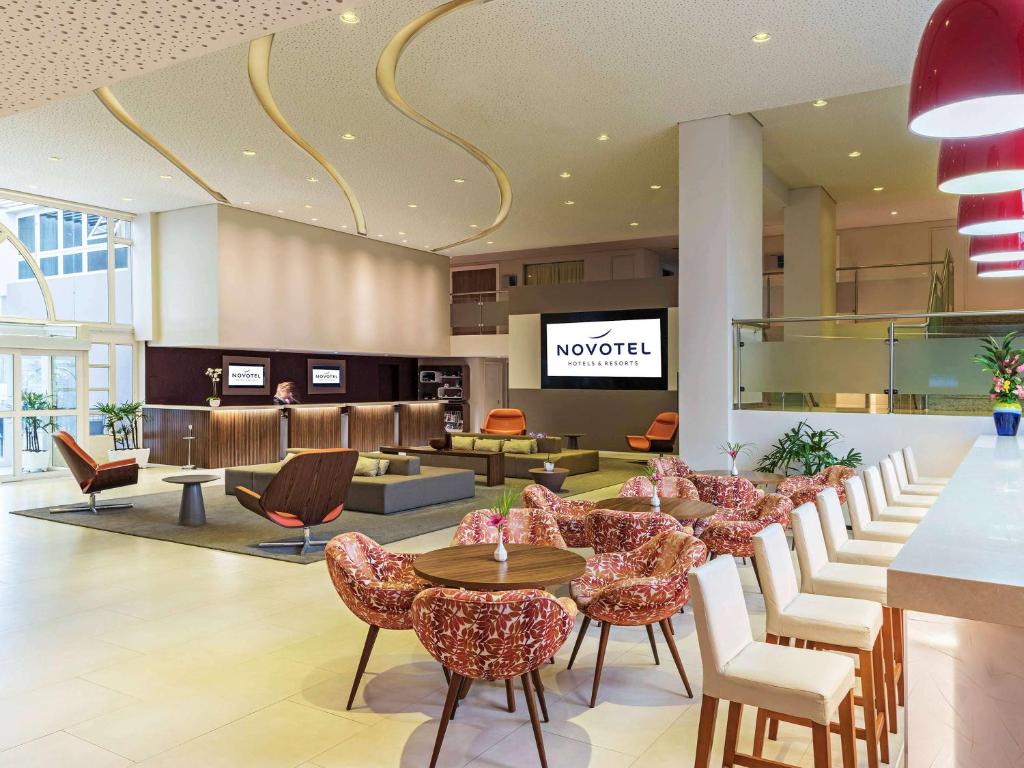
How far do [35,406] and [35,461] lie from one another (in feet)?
2.82

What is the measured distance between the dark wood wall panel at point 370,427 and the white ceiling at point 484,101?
5.04m

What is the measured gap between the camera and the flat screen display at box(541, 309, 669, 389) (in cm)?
1391

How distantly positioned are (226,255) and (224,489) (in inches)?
164

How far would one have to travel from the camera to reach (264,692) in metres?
3.79

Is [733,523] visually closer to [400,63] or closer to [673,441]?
[400,63]

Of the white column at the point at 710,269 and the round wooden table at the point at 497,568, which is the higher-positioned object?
the white column at the point at 710,269

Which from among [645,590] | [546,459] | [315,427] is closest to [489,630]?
[645,590]

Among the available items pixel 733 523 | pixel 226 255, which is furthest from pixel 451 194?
pixel 733 523

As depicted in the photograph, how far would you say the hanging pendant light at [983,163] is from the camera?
2.19m

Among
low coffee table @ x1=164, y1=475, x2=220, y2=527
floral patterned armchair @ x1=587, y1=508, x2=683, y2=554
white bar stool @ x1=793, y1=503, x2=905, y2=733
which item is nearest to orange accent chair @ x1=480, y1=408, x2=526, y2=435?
low coffee table @ x1=164, y1=475, x2=220, y2=527

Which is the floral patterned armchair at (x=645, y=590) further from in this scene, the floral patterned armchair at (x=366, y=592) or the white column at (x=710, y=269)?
the white column at (x=710, y=269)

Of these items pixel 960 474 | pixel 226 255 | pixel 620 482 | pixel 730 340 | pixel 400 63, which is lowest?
pixel 620 482

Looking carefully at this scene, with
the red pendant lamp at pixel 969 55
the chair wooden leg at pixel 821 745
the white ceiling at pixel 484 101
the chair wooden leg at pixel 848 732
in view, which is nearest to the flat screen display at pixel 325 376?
the white ceiling at pixel 484 101

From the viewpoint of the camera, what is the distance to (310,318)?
14125 millimetres
